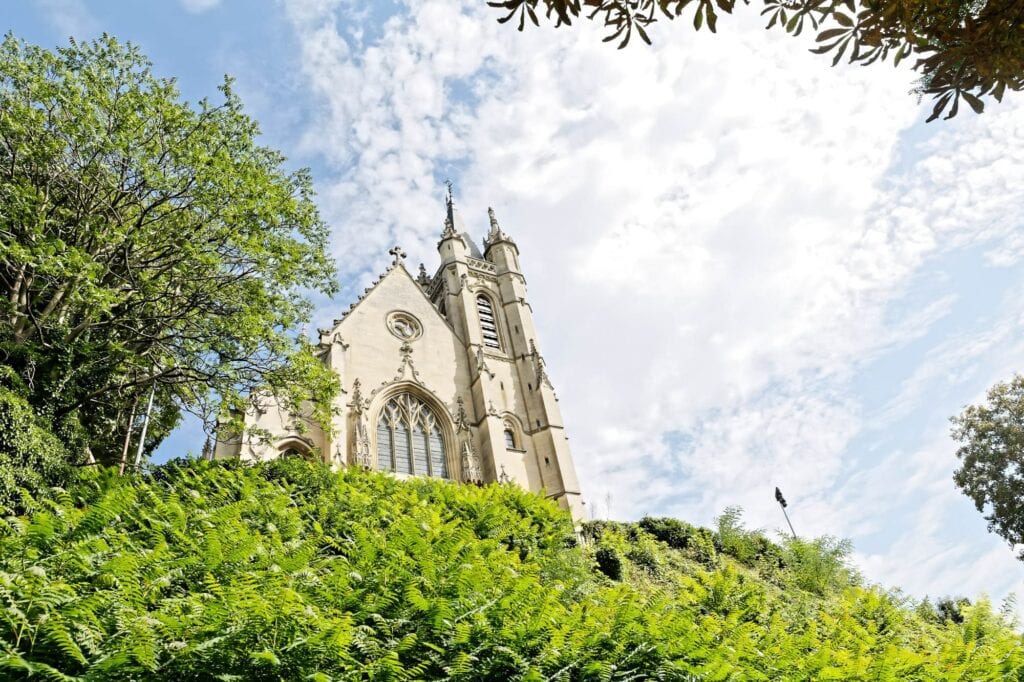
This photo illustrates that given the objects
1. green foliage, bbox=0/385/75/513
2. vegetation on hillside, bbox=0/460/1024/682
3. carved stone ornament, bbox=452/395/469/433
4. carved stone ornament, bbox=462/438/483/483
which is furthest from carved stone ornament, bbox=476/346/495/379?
green foliage, bbox=0/385/75/513

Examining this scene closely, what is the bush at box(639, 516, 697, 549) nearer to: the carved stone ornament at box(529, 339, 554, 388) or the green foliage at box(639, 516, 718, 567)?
the green foliage at box(639, 516, 718, 567)

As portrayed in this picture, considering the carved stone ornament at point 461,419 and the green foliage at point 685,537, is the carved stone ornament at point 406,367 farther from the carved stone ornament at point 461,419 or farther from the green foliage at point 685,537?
the green foliage at point 685,537

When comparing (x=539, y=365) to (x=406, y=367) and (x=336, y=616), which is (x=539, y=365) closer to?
(x=406, y=367)

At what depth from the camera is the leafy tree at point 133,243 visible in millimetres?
12531

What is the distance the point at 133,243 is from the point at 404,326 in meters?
15.0

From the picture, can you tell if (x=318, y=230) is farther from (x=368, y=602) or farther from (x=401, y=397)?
(x=368, y=602)

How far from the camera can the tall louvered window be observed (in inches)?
1256

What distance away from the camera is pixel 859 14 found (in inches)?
140

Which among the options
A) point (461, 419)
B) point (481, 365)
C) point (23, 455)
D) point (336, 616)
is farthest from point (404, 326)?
point (336, 616)

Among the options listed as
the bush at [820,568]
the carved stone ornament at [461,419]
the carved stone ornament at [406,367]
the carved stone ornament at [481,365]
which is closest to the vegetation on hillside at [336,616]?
the bush at [820,568]

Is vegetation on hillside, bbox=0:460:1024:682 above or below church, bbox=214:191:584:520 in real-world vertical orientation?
below

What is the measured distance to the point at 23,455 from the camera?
432 inches

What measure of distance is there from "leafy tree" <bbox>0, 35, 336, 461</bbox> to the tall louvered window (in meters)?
16.4

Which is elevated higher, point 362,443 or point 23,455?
point 362,443
